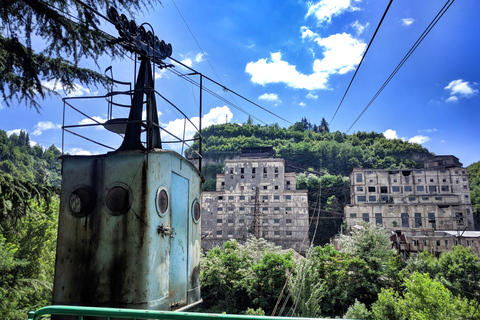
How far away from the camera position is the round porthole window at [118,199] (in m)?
5.21

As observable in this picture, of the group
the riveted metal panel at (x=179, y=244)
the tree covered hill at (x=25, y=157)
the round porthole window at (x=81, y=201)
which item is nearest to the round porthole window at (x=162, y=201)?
the riveted metal panel at (x=179, y=244)

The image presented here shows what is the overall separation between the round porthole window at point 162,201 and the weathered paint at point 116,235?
0.05 metres

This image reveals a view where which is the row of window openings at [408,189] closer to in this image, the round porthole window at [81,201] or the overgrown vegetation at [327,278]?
the overgrown vegetation at [327,278]

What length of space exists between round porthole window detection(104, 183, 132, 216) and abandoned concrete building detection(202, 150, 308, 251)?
54248 mm

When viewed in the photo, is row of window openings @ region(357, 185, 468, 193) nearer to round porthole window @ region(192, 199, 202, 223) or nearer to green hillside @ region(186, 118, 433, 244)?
green hillside @ region(186, 118, 433, 244)

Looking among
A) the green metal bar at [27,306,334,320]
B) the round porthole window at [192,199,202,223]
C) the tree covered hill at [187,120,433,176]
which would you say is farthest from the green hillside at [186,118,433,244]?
the green metal bar at [27,306,334,320]

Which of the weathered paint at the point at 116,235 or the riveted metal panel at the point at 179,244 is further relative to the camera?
the riveted metal panel at the point at 179,244

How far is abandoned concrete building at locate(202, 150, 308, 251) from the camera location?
59.7m

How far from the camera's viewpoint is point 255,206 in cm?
6044

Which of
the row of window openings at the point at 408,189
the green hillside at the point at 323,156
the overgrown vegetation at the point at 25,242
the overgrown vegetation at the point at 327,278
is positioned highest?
the green hillside at the point at 323,156

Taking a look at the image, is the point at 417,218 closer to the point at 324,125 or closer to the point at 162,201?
the point at 162,201

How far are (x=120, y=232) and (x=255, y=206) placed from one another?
5605 cm

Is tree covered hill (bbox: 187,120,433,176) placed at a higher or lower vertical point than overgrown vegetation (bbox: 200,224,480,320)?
higher

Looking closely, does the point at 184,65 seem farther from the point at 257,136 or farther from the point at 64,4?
the point at 257,136
